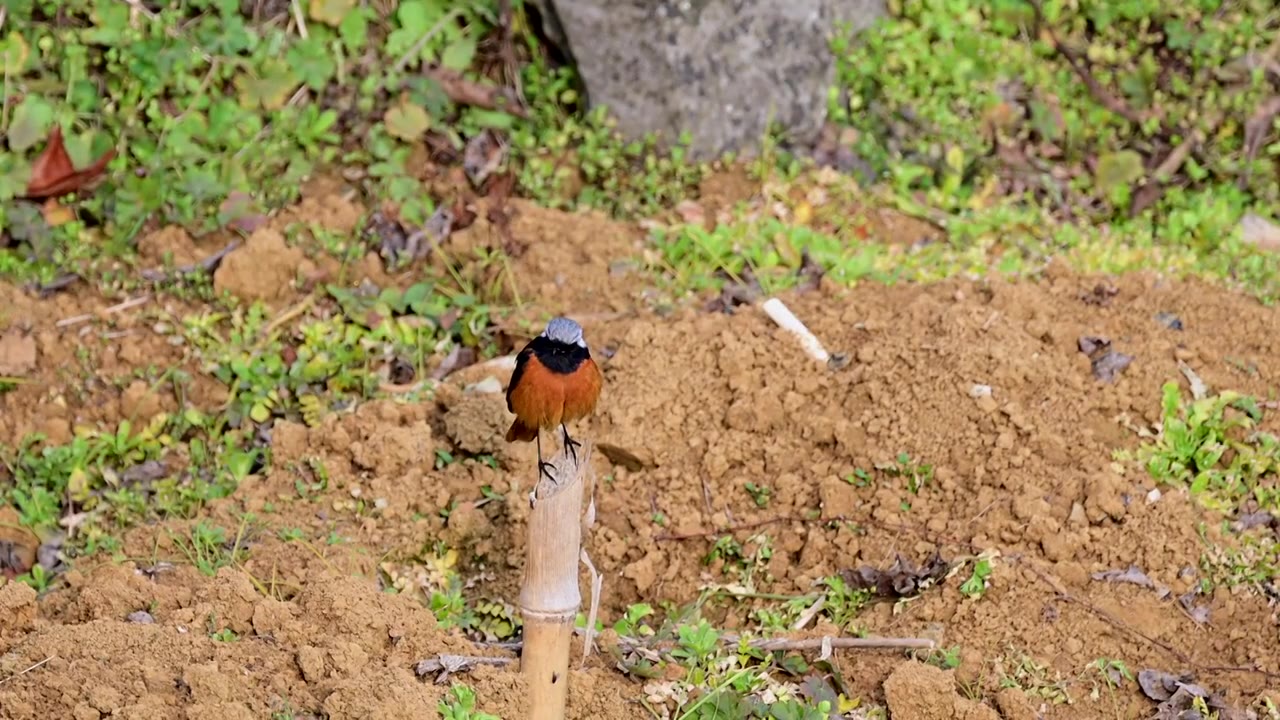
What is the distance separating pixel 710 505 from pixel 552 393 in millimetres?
1067

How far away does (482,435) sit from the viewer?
5.08 m

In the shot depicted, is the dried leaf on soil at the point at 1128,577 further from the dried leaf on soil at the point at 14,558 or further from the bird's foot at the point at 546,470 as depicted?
the dried leaf on soil at the point at 14,558

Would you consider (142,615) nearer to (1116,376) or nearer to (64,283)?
(64,283)

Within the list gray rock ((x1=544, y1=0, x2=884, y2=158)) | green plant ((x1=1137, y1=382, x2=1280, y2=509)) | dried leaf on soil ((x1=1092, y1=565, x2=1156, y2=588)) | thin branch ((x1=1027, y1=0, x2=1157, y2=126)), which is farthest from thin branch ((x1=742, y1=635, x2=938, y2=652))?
thin branch ((x1=1027, y1=0, x2=1157, y2=126))

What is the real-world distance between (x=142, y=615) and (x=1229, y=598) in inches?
133

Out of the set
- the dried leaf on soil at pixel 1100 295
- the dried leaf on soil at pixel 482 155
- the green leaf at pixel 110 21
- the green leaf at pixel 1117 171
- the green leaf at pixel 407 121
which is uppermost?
the green leaf at pixel 110 21

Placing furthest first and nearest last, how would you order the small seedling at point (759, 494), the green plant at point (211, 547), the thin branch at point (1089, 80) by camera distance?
the thin branch at point (1089, 80) < the small seedling at point (759, 494) < the green plant at point (211, 547)

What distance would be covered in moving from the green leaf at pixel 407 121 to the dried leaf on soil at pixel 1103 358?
3370mm

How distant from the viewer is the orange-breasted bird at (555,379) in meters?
4.05

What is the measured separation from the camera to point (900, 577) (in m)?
4.48

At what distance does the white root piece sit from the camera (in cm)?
527

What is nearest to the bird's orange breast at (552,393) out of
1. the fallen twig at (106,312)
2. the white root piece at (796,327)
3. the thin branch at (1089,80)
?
the white root piece at (796,327)

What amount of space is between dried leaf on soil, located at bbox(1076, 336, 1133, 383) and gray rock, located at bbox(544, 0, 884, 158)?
2.40 metres

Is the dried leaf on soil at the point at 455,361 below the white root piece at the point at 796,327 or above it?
below
